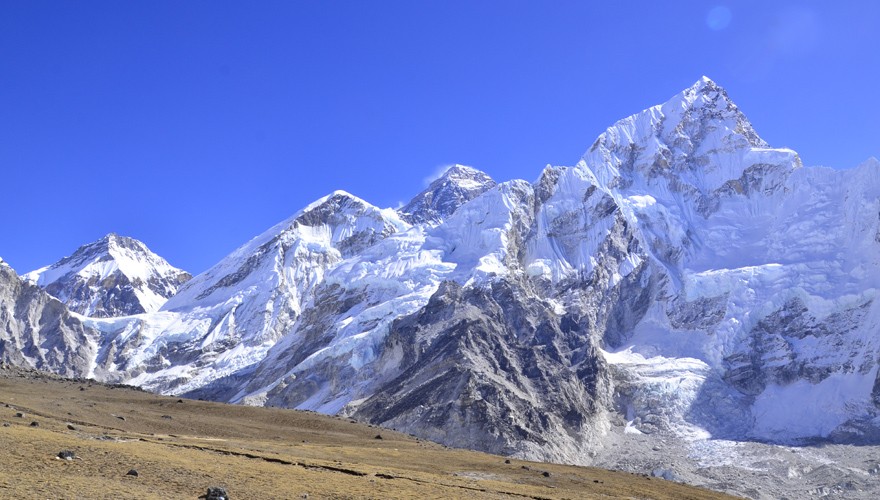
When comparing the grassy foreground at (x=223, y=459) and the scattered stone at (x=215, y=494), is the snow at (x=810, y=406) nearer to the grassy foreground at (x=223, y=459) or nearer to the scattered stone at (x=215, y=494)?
the grassy foreground at (x=223, y=459)

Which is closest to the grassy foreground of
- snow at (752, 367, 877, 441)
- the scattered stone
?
the scattered stone

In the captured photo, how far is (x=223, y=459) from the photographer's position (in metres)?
47.7

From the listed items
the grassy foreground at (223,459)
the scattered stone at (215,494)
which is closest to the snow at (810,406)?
the grassy foreground at (223,459)

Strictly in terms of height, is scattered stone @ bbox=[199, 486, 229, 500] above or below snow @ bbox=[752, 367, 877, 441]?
below

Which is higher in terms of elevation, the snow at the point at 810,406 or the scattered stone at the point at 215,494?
the snow at the point at 810,406

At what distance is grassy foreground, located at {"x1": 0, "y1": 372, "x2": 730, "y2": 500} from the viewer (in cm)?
3697

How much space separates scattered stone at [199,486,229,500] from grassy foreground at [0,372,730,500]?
0.93 metres

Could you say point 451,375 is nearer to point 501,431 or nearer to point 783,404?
point 501,431

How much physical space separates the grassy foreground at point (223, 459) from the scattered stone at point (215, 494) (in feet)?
3.06

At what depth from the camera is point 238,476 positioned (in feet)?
136

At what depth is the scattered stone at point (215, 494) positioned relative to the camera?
35.2 metres

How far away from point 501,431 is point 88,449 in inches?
4852

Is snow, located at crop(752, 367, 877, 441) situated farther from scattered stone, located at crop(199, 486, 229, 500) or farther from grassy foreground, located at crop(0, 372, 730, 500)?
scattered stone, located at crop(199, 486, 229, 500)

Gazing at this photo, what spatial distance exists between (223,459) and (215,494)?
1267cm
